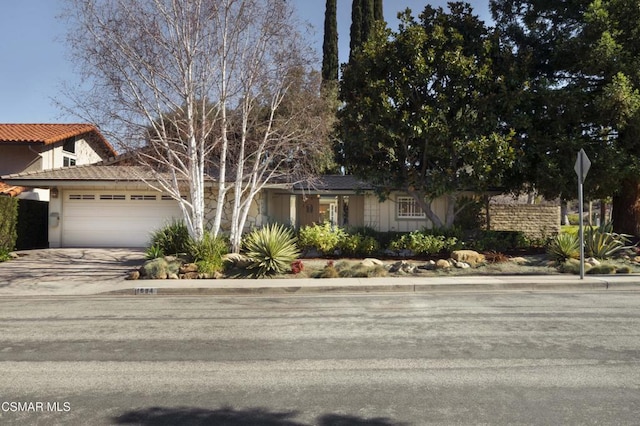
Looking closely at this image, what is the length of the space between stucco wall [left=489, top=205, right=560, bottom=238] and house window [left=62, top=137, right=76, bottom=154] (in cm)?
2284

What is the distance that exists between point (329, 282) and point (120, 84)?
8032mm

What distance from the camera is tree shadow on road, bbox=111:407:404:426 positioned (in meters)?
4.07

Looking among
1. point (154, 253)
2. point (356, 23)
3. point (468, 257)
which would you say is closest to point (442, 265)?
point (468, 257)

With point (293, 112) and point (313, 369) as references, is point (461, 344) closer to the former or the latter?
point (313, 369)

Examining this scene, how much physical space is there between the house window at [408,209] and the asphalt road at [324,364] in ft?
41.9

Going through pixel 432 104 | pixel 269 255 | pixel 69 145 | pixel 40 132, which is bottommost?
pixel 269 255

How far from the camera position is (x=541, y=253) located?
55.1 ft

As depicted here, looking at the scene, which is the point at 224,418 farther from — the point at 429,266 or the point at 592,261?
the point at 592,261

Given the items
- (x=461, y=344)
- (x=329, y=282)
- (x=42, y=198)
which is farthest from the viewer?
(x=42, y=198)

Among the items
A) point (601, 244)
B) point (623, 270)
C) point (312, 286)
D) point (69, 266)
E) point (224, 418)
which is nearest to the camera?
point (224, 418)

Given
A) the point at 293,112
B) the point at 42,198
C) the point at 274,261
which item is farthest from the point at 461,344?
the point at 42,198

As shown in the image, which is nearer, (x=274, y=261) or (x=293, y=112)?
(x=274, y=261)

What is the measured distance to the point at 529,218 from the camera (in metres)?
25.9

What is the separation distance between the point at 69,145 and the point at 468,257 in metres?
22.9
